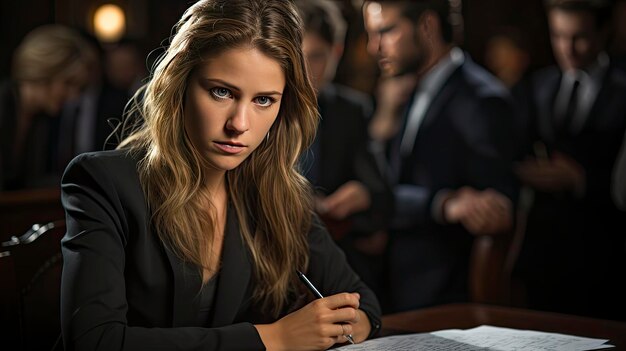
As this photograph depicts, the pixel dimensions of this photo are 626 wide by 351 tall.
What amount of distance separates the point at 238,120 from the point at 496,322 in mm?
872

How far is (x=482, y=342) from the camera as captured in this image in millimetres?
1794

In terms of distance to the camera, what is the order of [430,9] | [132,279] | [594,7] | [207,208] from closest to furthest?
[132,279], [207,208], [594,7], [430,9]

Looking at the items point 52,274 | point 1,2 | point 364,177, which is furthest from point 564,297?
point 1,2

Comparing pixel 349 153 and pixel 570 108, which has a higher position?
pixel 570 108

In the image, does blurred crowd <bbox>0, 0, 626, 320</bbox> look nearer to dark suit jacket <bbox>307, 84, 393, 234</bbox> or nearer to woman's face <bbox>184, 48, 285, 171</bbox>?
dark suit jacket <bbox>307, 84, 393, 234</bbox>

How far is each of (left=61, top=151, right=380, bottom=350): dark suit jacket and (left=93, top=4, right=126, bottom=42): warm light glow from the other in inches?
150

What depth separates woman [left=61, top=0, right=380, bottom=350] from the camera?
1610 mm

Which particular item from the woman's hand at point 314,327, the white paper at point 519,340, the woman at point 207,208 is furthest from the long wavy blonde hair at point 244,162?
the white paper at point 519,340

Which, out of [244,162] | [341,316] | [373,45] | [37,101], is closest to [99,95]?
[37,101]

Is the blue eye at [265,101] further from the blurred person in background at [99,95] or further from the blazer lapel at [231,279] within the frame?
the blurred person in background at [99,95]

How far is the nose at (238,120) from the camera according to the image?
5.50ft

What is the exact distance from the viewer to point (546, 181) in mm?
4070

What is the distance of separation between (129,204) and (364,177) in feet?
10.2

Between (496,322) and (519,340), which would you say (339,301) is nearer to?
(519,340)
